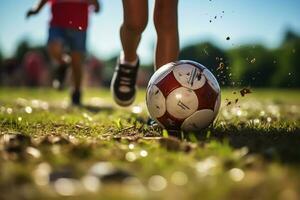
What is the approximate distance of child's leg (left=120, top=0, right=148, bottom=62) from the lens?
4.68 meters

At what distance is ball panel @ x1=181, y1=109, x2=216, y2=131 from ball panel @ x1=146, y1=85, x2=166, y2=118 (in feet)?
0.72

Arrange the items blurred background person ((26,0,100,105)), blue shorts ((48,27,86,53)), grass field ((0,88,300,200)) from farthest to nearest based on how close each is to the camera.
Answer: blue shorts ((48,27,86,53)), blurred background person ((26,0,100,105)), grass field ((0,88,300,200))

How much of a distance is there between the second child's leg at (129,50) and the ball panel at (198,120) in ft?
4.44

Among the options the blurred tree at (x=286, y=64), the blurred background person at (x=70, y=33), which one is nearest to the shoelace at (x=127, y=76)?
the blurred background person at (x=70, y=33)

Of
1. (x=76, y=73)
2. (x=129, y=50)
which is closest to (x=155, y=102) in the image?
(x=129, y=50)

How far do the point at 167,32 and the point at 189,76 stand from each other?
0.90 metres

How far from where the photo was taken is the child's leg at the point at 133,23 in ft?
15.4

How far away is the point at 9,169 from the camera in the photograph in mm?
2242

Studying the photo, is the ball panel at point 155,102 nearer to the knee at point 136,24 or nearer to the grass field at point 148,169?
the grass field at point 148,169

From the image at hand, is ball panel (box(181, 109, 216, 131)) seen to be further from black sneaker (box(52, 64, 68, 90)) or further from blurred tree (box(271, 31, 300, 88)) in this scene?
blurred tree (box(271, 31, 300, 88))

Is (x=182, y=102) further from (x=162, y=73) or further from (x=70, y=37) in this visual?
(x=70, y=37)

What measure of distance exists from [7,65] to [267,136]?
33.0m

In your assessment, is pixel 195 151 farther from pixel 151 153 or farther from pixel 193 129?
pixel 193 129

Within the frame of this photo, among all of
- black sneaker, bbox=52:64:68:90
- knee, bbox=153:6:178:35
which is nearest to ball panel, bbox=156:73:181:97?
knee, bbox=153:6:178:35
